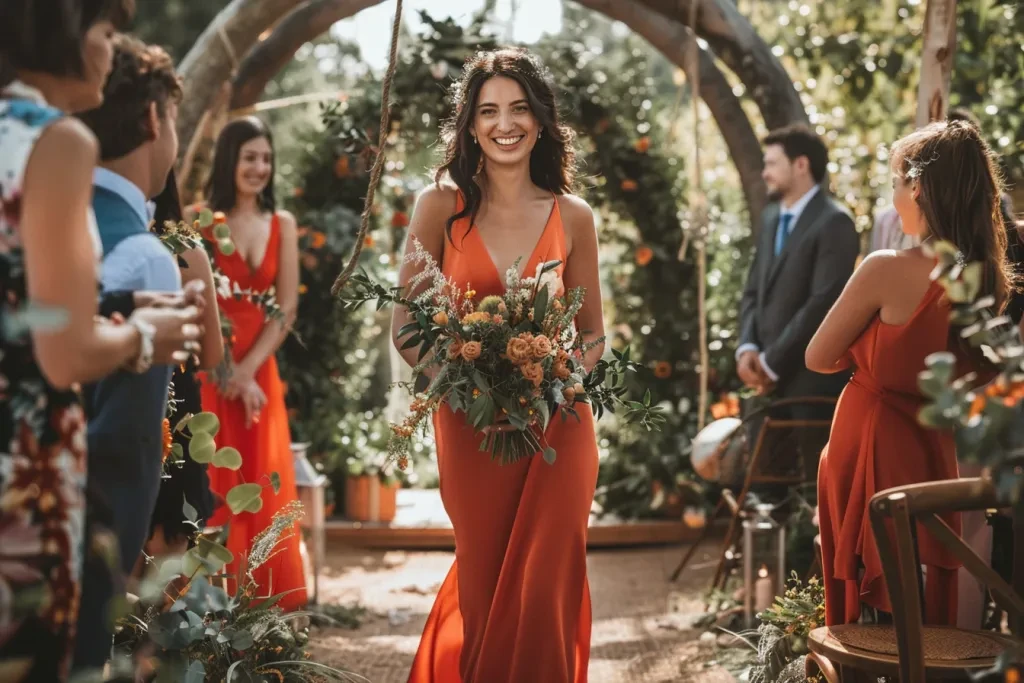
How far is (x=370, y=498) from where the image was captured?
8625 mm

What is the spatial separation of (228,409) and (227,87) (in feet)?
7.11

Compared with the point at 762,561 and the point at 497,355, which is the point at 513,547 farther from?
the point at 762,561

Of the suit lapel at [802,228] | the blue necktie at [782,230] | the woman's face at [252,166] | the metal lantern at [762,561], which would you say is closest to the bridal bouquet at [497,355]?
the metal lantern at [762,561]

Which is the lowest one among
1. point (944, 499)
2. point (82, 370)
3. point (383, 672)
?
point (383, 672)

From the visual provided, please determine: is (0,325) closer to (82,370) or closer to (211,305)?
(82,370)

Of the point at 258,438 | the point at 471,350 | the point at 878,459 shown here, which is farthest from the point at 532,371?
the point at 258,438

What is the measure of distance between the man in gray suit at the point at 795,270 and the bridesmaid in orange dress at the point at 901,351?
2074mm

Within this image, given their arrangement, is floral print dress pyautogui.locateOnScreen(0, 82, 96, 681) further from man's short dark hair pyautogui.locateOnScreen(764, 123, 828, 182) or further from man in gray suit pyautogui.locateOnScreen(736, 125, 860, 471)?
man's short dark hair pyautogui.locateOnScreen(764, 123, 828, 182)

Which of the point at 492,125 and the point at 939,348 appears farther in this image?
the point at 492,125

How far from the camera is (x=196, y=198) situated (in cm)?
687

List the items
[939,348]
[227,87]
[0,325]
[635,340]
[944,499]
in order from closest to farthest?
[0,325] → [944,499] → [939,348] → [227,87] → [635,340]

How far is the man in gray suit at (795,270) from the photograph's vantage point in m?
6.04

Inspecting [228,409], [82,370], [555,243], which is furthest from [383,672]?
[82,370]

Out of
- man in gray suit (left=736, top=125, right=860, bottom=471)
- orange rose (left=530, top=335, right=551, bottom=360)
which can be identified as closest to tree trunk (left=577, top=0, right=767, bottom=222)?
man in gray suit (left=736, top=125, right=860, bottom=471)
